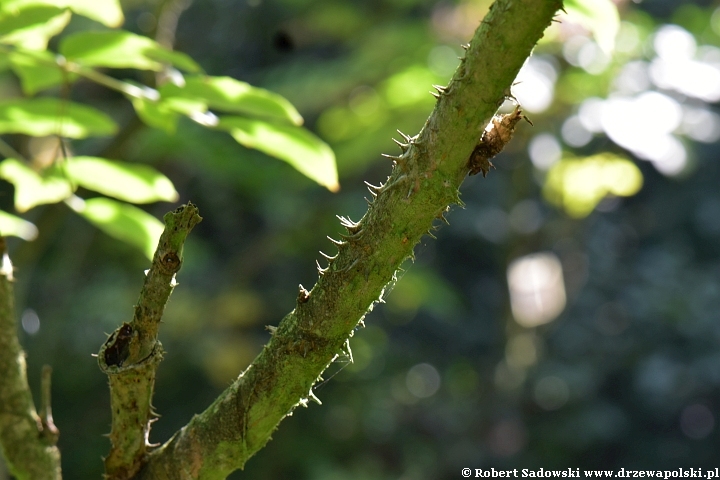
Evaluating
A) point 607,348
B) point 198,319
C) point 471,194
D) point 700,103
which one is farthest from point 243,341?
point 700,103

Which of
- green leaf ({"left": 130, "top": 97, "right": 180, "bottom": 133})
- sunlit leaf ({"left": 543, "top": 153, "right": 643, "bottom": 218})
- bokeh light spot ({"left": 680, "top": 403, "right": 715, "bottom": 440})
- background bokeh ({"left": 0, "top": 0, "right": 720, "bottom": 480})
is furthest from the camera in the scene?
bokeh light spot ({"left": 680, "top": 403, "right": 715, "bottom": 440})

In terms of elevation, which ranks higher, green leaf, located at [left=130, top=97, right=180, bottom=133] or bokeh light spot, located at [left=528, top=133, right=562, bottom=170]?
Answer: bokeh light spot, located at [left=528, top=133, right=562, bottom=170]

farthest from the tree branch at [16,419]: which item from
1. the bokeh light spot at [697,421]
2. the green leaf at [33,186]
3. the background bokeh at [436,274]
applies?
the bokeh light spot at [697,421]

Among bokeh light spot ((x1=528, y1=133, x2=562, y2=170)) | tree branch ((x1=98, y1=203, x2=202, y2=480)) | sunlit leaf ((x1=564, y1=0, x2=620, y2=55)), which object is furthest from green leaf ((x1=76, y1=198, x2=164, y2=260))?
bokeh light spot ((x1=528, y1=133, x2=562, y2=170))

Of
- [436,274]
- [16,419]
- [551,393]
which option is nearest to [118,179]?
[16,419]

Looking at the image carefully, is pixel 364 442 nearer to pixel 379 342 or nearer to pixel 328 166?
pixel 379 342

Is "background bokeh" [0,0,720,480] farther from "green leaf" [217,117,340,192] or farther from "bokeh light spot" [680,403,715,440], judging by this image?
"green leaf" [217,117,340,192]

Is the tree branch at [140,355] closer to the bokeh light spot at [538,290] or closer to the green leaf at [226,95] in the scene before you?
the green leaf at [226,95]

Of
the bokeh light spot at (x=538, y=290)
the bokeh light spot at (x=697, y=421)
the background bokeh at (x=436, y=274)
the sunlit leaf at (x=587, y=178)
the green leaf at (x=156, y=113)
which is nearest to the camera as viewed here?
the green leaf at (x=156, y=113)
